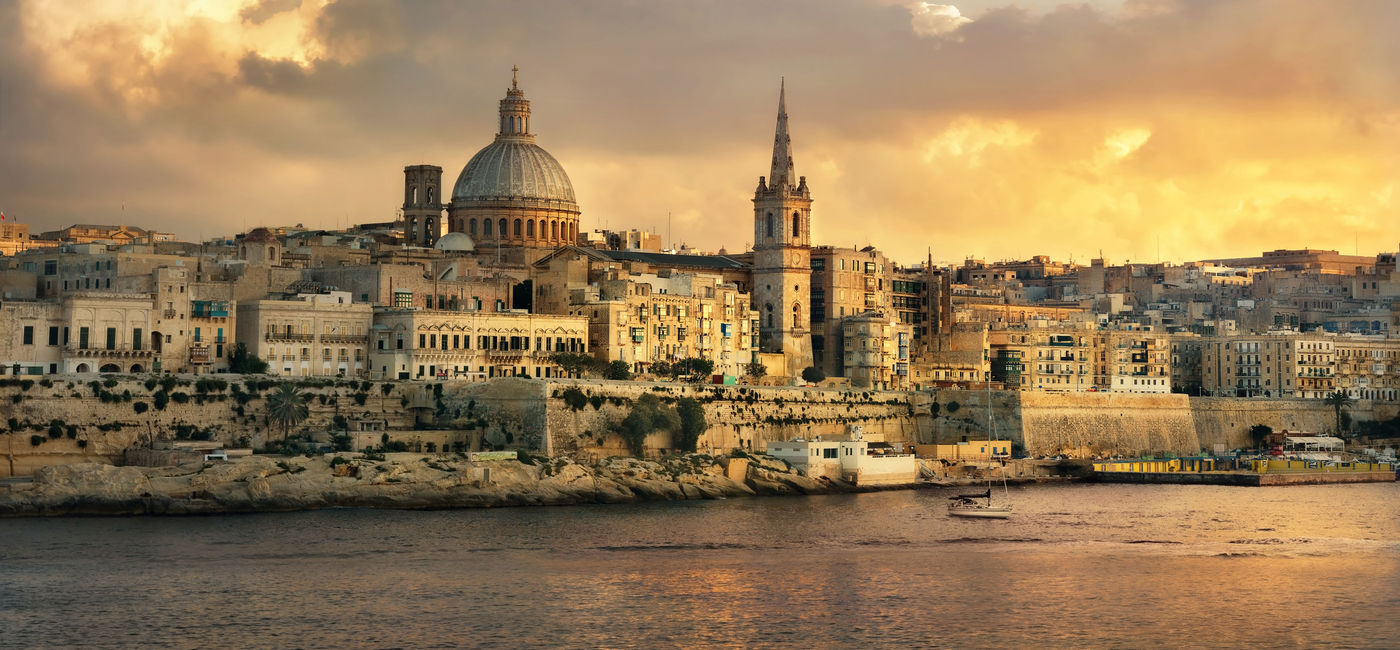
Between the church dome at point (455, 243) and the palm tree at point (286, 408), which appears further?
the church dome at point (455, 243)

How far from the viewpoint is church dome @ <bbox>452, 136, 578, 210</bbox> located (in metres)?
97.1

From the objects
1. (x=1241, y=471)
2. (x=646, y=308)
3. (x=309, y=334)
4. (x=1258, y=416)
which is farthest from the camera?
(x=1258, y=416)

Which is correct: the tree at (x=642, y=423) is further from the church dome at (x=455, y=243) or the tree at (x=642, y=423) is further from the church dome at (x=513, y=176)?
the church dome at (x=513, y=176)

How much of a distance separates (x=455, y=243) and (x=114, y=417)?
99.6 feet

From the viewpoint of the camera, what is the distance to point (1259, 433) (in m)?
100

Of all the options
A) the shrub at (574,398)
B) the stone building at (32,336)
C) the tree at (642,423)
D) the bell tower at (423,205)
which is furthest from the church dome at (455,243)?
the stone building at (32,336)

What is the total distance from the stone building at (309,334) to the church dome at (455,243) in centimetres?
1683

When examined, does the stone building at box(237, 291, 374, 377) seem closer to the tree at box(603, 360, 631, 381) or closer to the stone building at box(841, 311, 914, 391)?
the tree at box(603, 360, 631, 381)

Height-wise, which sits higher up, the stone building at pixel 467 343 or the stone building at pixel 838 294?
the stone building at pixel 838 294

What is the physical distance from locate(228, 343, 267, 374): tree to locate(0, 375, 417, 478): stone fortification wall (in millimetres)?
2193

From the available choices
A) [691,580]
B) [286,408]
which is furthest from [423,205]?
[691,580]

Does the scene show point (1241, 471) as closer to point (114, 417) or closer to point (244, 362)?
point (244, 362)

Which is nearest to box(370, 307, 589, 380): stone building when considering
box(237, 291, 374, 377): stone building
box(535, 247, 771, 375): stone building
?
box(237, 291, 374, 377): stone building

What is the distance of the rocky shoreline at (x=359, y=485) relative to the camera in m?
58.6
